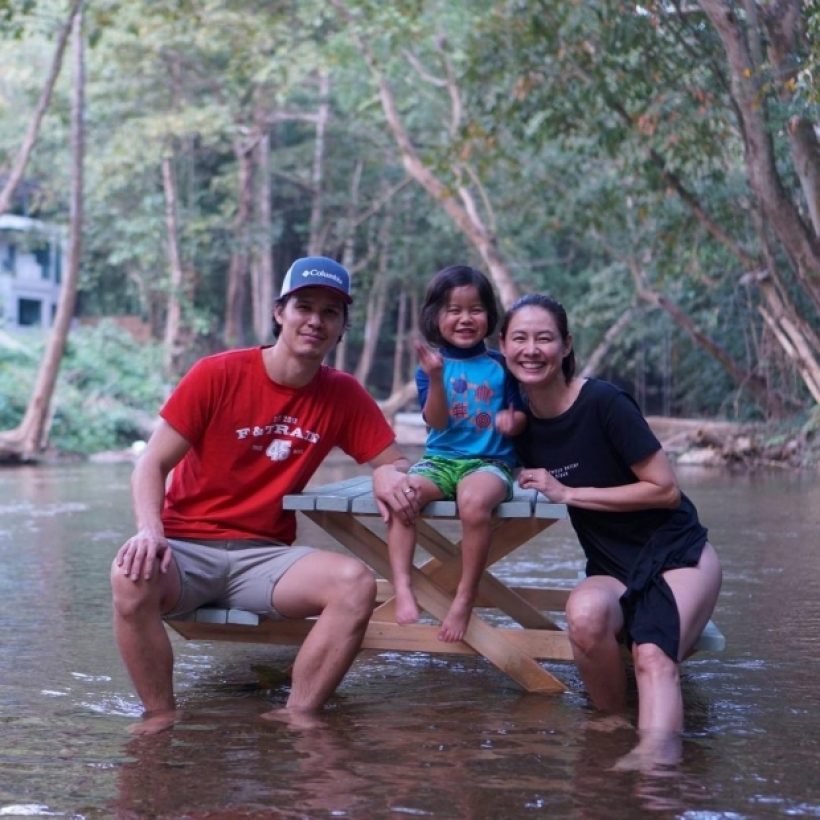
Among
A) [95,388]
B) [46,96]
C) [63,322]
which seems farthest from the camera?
[95,388]

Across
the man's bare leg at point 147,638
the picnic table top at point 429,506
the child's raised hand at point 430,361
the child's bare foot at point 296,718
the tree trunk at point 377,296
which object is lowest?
the child's bare foot at point 296,718

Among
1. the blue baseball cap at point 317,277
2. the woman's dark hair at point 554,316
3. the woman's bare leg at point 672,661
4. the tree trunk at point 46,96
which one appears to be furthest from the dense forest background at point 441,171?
the woman's bare leg at point 672,661

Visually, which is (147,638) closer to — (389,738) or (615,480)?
(389,738)

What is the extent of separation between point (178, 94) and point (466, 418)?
26.9 meters

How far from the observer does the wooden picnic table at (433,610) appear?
4.65 metres

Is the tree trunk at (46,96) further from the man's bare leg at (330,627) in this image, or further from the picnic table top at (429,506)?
the man's bare leg at (330,627)

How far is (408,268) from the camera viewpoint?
1342 inches

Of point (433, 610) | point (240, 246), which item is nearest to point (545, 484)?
point (433, 610)

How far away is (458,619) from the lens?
4.69 meters

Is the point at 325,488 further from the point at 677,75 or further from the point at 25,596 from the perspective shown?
the point at 677,75

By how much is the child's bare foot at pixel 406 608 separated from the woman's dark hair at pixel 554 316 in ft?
3.10

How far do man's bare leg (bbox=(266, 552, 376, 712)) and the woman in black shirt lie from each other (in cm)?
67

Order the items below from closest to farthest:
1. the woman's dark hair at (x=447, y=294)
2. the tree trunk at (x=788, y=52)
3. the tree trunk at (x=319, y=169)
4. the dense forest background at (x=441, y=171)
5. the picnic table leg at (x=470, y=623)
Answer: the picnic table leg at (x=470, y=623), the woman's dark hair at (x=447, y=294), the tree trunk at (x=788, y=52), the dense forest background at (x=441, y=171), the tree trunk at (x=319, y=169)

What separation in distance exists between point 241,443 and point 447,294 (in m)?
1.01
